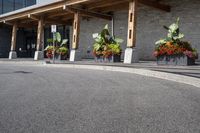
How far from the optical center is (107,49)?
2172 cm

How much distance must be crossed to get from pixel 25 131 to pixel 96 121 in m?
1.19

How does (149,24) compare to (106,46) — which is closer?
(106,46)

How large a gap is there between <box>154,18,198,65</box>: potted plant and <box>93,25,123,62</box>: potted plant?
13.2ft

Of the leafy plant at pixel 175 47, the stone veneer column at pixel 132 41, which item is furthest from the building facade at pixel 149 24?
the leafy plant at pixel 175 47

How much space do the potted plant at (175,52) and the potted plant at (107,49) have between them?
4028 mm

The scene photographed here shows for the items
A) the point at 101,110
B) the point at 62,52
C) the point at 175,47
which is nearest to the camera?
the point at 101,110

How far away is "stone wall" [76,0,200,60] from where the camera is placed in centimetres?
2245

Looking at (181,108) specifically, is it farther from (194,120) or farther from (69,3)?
(69,3)

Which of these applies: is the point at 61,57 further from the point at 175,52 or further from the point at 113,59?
the point at 175,52

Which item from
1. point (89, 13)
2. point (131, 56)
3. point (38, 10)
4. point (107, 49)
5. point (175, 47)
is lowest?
point (131, 56)

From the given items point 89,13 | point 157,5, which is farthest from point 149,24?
point 89,13

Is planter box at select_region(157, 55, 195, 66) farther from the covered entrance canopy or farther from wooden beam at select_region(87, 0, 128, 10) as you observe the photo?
wooden beam at select_region(87, 0, 128, 10)

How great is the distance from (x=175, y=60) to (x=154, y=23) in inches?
324

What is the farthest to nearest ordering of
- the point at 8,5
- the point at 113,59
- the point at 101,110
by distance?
1. the point at 8,5
2. the point at 113,59
3. the point at 101,110
